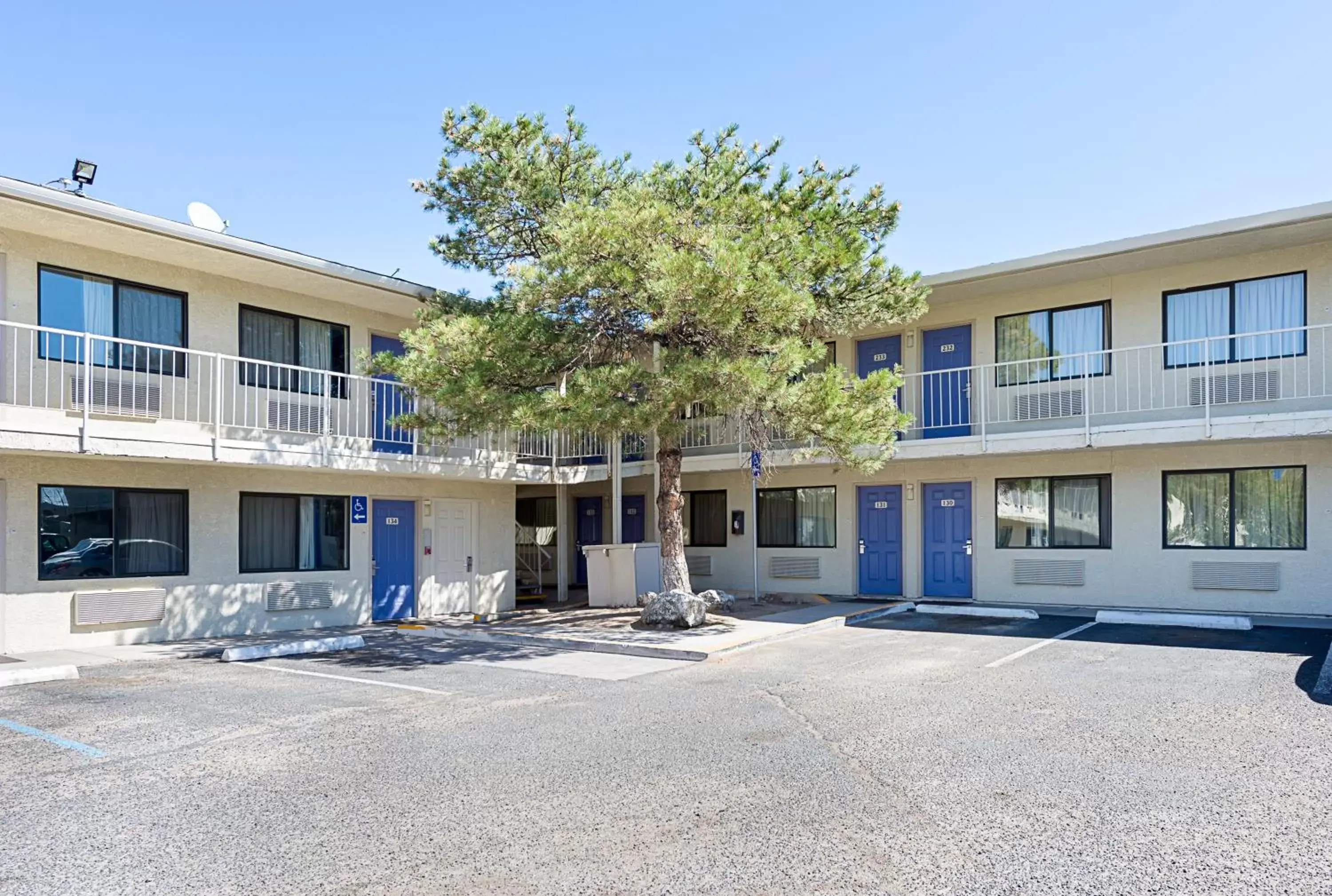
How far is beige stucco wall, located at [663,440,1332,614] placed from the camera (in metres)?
13.4

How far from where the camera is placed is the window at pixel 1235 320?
13602mm

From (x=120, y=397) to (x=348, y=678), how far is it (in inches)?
211

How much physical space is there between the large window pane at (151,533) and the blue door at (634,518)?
32.4 feet

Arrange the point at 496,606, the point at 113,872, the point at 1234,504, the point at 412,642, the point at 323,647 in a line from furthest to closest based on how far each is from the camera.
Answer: the point at 496,606 < the point at 1234,504 < the point at 412,642 < the point at 323,647 < the point at 113,872

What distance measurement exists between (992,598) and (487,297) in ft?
32.5

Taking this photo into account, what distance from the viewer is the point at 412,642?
13039 mm

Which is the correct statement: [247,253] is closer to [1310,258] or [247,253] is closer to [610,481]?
[610,481]

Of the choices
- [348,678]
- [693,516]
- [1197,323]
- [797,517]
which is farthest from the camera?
[693,516]

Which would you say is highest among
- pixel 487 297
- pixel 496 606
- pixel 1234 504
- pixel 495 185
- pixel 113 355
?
pixel 495 185

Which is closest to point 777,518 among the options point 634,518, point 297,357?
Result: point 634,518

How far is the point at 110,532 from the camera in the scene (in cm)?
1245

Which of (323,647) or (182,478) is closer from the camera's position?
(323,647)

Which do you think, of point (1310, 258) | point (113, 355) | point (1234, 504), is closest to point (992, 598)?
point (1234, 504)

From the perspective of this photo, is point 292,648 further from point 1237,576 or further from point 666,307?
point 1237,576
